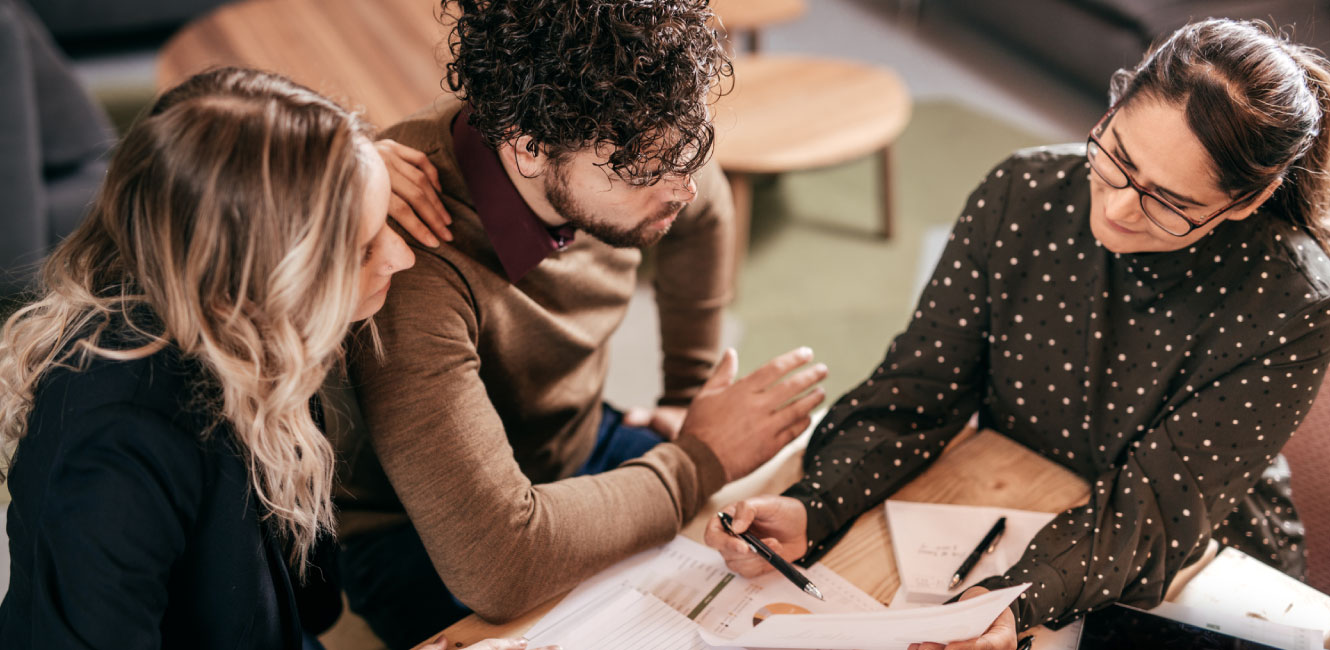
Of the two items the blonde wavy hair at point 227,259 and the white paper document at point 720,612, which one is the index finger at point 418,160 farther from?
the white paper document at point 720,612

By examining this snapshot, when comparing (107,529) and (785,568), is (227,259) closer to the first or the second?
(107,529)

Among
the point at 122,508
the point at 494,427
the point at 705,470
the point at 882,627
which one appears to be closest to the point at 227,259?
the point at 122,508

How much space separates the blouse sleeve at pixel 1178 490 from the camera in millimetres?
1035

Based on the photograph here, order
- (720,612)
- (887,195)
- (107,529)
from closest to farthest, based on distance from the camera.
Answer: (107,529), (720,612), (887,195)

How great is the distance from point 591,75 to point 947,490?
684 millimetres

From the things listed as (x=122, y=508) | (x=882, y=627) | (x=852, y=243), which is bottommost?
(x=852, y=243)

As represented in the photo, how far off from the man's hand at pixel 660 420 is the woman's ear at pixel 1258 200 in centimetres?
88

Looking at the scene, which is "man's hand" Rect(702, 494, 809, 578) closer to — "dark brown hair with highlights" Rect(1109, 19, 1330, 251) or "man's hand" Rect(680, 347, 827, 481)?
"man's hand" Rect(680, 347, 827, 481)

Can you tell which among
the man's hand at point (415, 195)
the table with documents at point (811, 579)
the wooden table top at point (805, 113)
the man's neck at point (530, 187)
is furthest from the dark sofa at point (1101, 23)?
the man's hand at point (415, 195)

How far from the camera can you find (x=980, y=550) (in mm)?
1112

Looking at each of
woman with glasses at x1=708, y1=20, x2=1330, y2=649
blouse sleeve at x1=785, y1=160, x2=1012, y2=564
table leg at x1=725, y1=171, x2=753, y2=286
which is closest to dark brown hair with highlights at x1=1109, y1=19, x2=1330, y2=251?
woman with glasses at x1=708, y1=20, x2=1330, y2=649

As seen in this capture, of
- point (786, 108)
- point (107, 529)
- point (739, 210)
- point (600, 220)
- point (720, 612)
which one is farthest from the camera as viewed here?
point (786, 108)

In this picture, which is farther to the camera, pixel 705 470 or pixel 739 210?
pixel 739 210

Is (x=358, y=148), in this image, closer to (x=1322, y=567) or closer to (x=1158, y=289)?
(x=1158, y=289)
